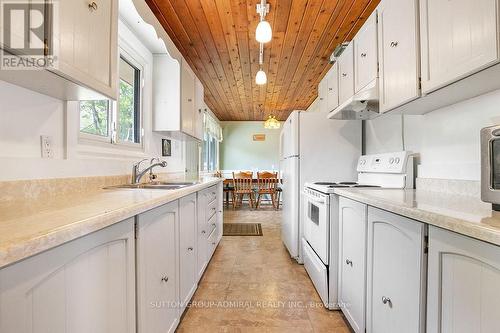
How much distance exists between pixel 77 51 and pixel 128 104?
1345 millimetres

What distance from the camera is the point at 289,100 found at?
206 inches

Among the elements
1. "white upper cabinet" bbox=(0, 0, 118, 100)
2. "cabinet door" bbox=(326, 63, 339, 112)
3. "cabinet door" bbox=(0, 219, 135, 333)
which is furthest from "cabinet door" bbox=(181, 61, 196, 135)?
"cabinet door" bbox=(0, 219, 135, 333)

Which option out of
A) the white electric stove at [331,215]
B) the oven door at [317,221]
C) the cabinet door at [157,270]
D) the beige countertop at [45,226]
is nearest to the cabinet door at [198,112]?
the oven door at [317,221]

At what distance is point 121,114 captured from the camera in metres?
2.13

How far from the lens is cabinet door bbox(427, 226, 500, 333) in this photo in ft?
2.16

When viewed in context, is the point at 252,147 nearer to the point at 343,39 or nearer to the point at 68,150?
the point at 343,39

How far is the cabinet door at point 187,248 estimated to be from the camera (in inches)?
63.5

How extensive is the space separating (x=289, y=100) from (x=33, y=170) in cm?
468

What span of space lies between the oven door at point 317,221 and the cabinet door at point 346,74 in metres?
0.95

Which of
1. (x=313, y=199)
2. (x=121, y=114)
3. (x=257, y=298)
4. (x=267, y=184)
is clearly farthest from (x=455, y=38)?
(x=267, y=184)

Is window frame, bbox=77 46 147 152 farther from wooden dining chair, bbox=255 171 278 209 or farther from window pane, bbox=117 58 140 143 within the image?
wooden dining chair, bbox=255 171 278 209

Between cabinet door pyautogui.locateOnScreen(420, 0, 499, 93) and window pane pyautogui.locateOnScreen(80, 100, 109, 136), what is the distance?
1941mm

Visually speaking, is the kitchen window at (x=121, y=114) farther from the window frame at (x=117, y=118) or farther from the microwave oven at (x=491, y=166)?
the microwave oven at (x=491, y=166)

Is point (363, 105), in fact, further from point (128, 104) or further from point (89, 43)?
point (128, 104)
